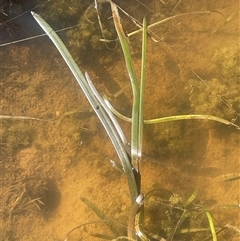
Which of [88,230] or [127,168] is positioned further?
[88,230]

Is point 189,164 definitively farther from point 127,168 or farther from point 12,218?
point 12,218

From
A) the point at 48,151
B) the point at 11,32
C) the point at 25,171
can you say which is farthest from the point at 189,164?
the point at 11,32

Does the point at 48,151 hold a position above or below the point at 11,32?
below

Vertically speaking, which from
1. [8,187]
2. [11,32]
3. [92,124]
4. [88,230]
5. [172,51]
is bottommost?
[88,230]

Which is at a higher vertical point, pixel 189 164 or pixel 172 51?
pixel 172 51

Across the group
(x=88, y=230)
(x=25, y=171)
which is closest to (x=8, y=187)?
(x=25, y=171)

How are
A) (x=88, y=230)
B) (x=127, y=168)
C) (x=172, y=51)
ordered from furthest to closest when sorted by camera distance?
(x=172, y=51) → (x=88, y=230) → (x=127, y=168)

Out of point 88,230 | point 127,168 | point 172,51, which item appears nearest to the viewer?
point 127,168

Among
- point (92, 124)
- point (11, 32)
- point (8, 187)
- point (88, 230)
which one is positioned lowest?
point (88, 230)

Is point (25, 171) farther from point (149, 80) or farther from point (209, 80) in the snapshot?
point (209, 80)
